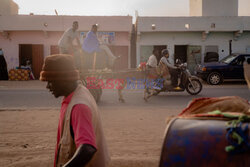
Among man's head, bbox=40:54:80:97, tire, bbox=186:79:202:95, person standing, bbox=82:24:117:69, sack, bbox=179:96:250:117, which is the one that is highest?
person standing, bbox=82:24:117:69

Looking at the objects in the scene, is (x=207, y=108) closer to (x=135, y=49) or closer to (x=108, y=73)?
(x=108, y=73)

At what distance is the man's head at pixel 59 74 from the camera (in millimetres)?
1940

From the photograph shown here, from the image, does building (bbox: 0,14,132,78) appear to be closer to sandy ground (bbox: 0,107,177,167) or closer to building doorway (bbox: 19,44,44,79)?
building doorway (bbox: 19,44,44,79)

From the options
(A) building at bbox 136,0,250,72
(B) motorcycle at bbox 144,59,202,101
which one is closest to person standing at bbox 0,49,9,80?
(A) building at bbox 136,0,250,72

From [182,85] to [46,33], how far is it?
1383cm

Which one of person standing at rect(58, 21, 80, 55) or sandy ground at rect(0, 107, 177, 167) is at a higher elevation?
person standing at rect(58, 21, 80, 55)

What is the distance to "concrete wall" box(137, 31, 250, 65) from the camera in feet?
68.6

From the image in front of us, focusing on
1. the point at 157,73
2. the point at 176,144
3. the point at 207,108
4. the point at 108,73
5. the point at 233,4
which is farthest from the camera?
the point at 233,4

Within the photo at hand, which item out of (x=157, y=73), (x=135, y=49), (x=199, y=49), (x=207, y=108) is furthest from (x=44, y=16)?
(x=207, y=108)

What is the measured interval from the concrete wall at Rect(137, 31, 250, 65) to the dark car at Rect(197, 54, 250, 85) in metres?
6.10

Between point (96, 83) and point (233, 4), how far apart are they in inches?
920

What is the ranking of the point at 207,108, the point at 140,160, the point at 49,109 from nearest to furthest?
the point at 207,108 < the point at 140,160 < the point at 49,109

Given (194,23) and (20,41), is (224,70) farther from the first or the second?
(20,41)

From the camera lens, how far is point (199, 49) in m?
21.0
